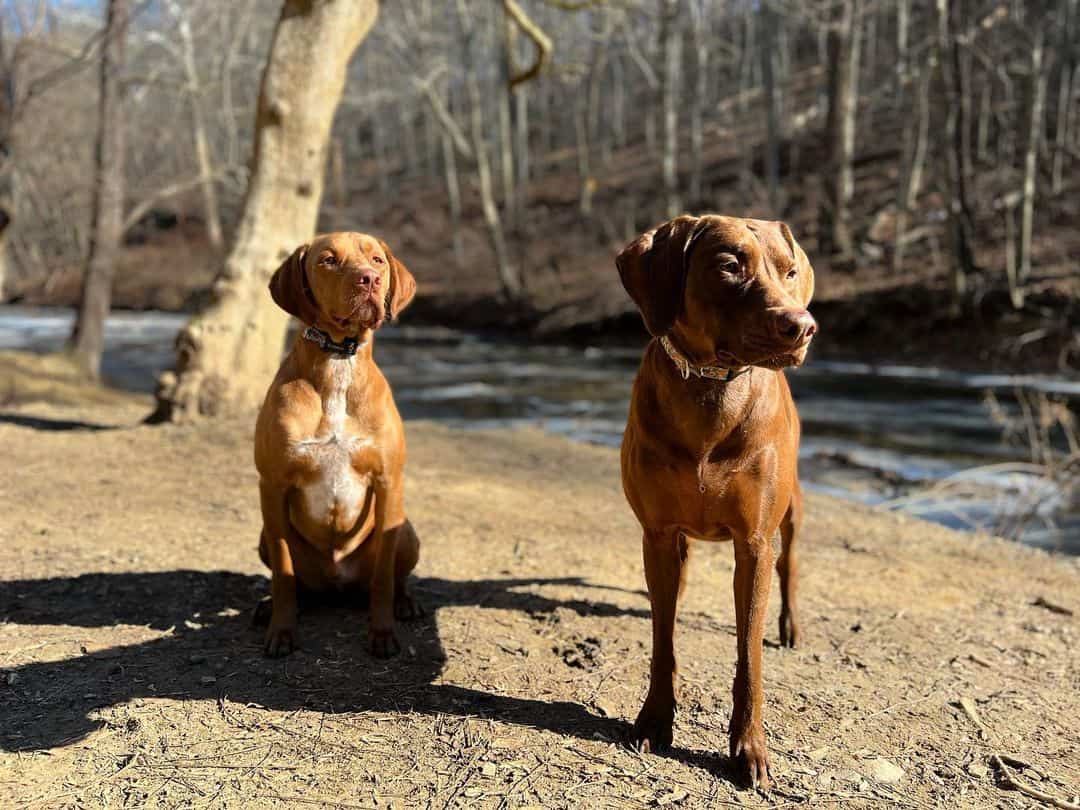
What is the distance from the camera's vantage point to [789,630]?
4309 mm

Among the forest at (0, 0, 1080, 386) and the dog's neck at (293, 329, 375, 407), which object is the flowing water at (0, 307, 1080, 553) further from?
the dog's neck at (293, 329, 375, 407)

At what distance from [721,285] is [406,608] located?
238cm

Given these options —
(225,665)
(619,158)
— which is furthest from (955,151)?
(619,158)

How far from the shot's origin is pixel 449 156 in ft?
116

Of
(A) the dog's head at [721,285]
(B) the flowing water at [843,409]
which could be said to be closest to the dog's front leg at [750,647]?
(A) the dog's head at [721,285]

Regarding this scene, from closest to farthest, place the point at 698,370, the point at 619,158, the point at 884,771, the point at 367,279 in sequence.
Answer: the point at 698,370
the point at 884,771
the point at 367,279
the point at 619,158

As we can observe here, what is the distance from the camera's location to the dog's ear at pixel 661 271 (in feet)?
9.26

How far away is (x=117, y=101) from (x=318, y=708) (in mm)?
13237

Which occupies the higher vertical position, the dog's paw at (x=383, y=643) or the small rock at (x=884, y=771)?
the dog's paw at (x=383, y=643)

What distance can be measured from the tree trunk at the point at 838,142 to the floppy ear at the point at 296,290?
2040 cm

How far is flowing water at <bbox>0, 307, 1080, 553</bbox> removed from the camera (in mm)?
8430

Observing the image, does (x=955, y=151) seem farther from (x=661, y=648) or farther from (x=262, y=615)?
(x=262, y=615)

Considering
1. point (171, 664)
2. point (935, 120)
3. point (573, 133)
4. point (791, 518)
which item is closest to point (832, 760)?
point (791, 518)

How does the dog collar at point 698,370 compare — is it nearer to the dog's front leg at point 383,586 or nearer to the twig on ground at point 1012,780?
the dog's front leg at point 383,586
